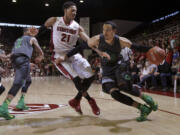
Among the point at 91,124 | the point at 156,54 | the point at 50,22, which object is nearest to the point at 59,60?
the point at 50,22

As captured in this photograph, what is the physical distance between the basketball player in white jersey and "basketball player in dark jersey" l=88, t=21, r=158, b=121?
43 centimetres

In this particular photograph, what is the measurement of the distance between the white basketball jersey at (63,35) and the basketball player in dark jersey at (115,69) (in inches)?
18.4

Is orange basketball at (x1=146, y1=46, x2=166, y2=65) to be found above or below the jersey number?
below

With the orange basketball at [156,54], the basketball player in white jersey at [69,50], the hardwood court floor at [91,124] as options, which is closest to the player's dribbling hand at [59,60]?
the basketball player in white jersey at [69,50]

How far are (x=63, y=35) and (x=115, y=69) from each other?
974 mm

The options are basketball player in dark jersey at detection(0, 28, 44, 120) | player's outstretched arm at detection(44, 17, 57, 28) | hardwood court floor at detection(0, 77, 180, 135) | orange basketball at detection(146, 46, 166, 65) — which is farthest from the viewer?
player's outstretched arm at detection(44, 17, 57, 28)

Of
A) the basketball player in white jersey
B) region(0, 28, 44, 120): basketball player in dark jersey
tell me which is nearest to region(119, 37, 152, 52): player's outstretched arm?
the basketball player in white jersey

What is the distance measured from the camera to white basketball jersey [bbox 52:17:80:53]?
3.21 metres

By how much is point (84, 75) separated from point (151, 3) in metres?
13.7

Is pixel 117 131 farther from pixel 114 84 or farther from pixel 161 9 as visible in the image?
pixel 161 9

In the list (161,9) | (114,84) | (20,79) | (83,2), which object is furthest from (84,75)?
(161,9)

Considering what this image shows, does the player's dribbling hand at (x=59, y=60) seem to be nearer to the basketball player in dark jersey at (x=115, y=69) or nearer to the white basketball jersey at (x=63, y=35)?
the white basketball jersey at (x=63, y=35)

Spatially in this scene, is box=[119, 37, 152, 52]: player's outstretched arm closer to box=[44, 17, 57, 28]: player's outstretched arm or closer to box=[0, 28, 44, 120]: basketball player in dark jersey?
box=[44, 17, 57, 28]: player's outstretched arm

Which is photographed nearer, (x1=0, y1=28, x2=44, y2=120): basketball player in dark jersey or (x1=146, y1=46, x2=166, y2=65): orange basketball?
(x1=146, y1=46, x2=166, y2=65): orange basketball
